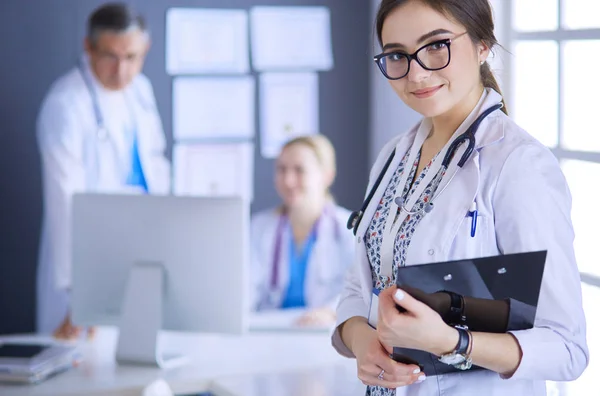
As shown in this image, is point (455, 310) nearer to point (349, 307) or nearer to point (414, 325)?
point (414, 325)

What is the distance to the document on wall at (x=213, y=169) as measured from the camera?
4.44m

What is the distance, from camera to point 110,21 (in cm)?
400

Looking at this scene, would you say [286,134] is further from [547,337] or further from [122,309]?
[547,337]

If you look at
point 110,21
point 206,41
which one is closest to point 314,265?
point 206,41

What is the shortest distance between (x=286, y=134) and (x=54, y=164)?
4.37ft

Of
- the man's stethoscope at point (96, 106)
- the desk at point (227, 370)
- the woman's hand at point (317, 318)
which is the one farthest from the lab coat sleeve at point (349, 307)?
the man's stethoscope at point (96, 106)

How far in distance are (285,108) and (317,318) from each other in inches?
68.6

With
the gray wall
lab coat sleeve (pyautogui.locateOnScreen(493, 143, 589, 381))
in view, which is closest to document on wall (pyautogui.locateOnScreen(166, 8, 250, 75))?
the gray wall

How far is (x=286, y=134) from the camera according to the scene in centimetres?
456

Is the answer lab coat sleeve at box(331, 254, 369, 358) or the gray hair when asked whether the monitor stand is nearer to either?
lab coat sleeve at box(331, 254, 369, 358)

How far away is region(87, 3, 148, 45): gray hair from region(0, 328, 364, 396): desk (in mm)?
1684

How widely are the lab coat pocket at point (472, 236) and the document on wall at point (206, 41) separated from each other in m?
3.20

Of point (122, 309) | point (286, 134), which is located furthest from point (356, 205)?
point (122, 309)

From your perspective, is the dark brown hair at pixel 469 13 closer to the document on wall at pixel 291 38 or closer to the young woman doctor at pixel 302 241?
the young woman doctor at pixel 302 241
